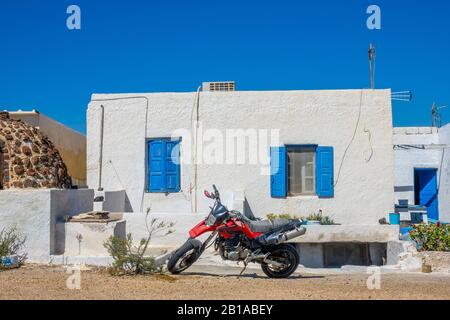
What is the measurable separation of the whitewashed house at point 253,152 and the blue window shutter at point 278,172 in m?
0.02

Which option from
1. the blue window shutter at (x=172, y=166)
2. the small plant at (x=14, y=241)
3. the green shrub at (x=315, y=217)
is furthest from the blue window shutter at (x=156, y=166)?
the small plant at (x=14, y=241)

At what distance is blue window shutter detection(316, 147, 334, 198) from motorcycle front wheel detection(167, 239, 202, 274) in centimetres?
567

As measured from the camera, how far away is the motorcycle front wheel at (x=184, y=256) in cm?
712

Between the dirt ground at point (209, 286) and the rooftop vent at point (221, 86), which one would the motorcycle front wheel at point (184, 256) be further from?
the rooftop vent at point (221, 86)

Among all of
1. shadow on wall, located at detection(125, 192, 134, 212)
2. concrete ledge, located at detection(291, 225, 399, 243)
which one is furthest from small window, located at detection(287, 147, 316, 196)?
shadow on wall, located at detection(125, 192, 134, 212)

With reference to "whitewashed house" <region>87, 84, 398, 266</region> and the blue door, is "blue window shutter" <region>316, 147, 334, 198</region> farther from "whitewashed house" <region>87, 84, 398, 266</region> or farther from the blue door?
the blue door

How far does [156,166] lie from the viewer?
1251 cm

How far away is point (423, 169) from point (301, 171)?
7.04m

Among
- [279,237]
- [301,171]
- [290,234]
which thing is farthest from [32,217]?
[301,171]

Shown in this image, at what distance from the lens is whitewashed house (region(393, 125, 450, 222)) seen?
16.8 m

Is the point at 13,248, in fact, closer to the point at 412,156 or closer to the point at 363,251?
the point at 363,251

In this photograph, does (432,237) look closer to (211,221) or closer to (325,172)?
(325,172)

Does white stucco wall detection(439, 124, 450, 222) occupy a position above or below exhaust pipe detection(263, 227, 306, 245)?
above
